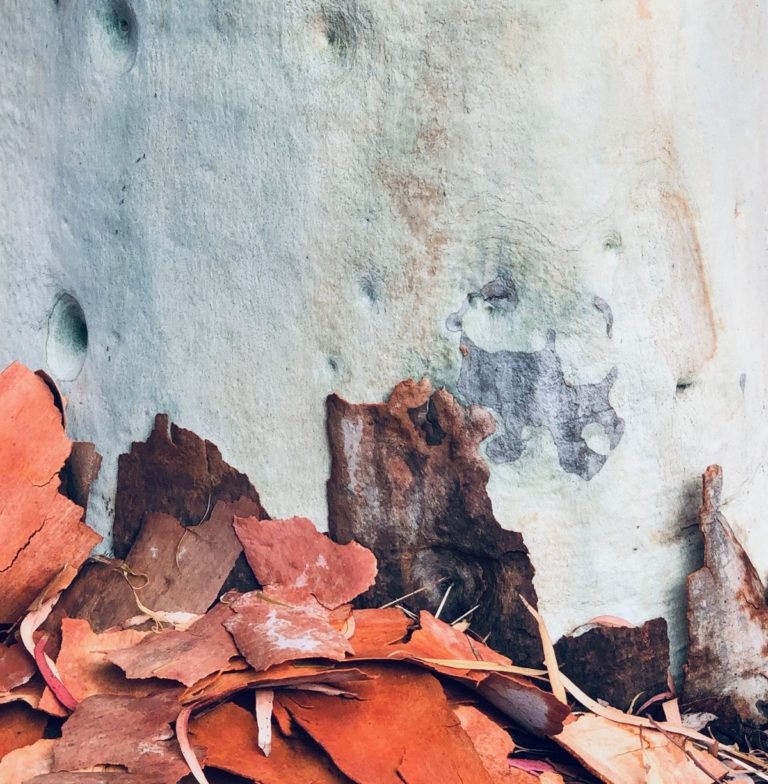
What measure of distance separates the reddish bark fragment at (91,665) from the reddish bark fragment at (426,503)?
1.27 ft

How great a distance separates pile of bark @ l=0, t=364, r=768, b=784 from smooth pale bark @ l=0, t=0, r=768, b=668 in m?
0.05

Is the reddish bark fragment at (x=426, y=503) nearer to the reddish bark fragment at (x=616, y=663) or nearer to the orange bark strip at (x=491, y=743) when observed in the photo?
the reddish bark fragment at (x=616, y=663)

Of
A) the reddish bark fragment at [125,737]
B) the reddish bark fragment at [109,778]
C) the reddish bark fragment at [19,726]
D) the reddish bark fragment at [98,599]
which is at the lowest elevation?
the reddish bark fragment at [19,726]

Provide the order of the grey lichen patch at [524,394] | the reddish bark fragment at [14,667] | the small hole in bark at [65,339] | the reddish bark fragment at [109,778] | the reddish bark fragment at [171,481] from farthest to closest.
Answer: the small hole in bark at [65,339]
the reddish bark fragment at [171,481]
the grey lichen patch at [524,394]
the reddish bark fragment at [14,667]
the reddish bark fragment at [109,778]

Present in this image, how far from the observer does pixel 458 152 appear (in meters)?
1.45

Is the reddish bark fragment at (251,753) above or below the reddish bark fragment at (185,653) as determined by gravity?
below

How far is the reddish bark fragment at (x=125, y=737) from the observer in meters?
1.17

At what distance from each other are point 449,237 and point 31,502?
2.76 ft

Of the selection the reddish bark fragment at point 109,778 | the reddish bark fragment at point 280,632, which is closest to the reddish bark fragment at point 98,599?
the reddish bark fragment at point 280,632

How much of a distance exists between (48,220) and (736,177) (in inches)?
51.7

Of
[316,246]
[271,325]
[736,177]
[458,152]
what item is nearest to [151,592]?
[271,325]

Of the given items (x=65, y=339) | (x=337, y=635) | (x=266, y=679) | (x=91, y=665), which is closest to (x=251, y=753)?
(x=266, y=679)


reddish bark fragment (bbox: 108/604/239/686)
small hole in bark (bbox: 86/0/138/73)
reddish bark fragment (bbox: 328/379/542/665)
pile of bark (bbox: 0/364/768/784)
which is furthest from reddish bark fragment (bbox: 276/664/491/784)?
small hole in bark (bbox: 86/0/138/73)

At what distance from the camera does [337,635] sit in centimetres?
135
